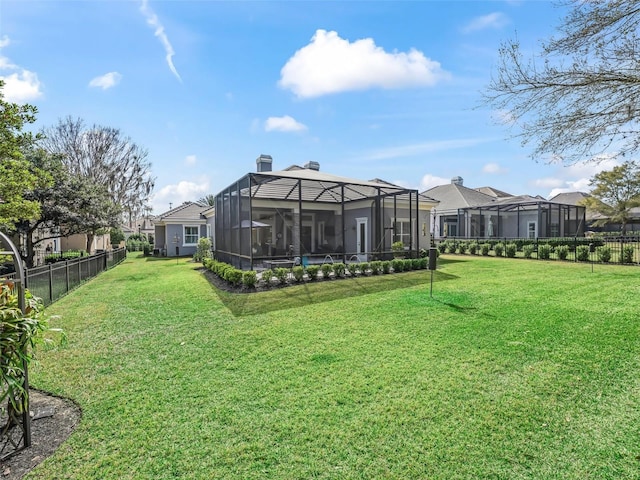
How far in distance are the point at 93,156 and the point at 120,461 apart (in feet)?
100

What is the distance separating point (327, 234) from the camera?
16.7 metres

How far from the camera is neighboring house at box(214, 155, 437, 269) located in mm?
12234

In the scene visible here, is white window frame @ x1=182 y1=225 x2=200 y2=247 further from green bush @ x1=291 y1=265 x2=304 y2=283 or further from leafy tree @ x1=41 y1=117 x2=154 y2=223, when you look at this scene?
green bush @ x1=291 y1=265 x2=304 y2=283

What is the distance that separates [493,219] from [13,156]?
93.2ft

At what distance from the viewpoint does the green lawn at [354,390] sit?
2.31 m

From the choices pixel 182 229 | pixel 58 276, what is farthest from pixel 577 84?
pixel 182 229

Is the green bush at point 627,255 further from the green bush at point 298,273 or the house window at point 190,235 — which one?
the house window at point 190,235

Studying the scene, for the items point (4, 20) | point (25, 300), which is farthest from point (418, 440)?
point (4, 20)

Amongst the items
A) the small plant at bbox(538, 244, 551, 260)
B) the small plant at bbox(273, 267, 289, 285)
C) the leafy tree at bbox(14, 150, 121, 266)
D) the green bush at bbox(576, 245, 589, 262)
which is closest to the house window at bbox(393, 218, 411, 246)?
the small plant at bbox(538, 244, 551, 260)

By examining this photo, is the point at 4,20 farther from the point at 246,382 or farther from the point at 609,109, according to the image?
the point at 609,109

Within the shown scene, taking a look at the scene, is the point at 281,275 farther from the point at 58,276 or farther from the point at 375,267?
the point at 58,276

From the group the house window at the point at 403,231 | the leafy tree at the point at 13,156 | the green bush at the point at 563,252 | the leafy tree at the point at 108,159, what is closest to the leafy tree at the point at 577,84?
the leafy tree at the point at 13,156

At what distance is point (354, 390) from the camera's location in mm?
3309

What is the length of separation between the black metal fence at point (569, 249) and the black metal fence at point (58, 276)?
54.9ft
